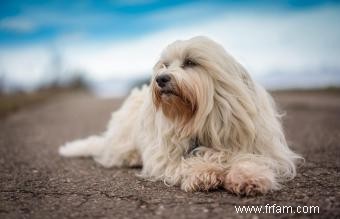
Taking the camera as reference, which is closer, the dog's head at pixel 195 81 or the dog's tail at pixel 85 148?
the dog's head at pixel 195 81

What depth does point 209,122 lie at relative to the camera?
5199 mm

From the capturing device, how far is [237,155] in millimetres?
5160

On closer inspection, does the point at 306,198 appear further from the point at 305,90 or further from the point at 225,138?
A: the point at 305,90

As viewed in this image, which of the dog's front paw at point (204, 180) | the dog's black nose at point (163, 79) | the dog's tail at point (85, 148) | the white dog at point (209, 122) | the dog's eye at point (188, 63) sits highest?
the dog's eye at point (188, 63)

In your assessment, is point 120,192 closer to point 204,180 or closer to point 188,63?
point 204,180

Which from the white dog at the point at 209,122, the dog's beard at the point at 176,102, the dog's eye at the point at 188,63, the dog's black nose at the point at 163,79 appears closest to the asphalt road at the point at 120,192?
the white dog at the point at 209,122

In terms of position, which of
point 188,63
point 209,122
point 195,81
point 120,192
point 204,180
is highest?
point 188,63

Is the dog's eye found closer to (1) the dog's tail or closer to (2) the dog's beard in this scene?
(2) the dog's beard

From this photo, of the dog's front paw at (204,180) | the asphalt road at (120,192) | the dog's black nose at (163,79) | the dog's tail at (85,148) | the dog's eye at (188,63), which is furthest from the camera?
the dog's tail at (85,148)

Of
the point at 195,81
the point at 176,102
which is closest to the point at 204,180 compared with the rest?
the point at 176,102

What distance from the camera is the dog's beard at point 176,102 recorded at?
16.6 feet

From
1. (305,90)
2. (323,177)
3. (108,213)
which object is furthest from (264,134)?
(305,90)

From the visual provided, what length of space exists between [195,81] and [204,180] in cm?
97

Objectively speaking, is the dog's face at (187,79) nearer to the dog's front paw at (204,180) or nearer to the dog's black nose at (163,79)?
the dog's black nose at (163,79)
